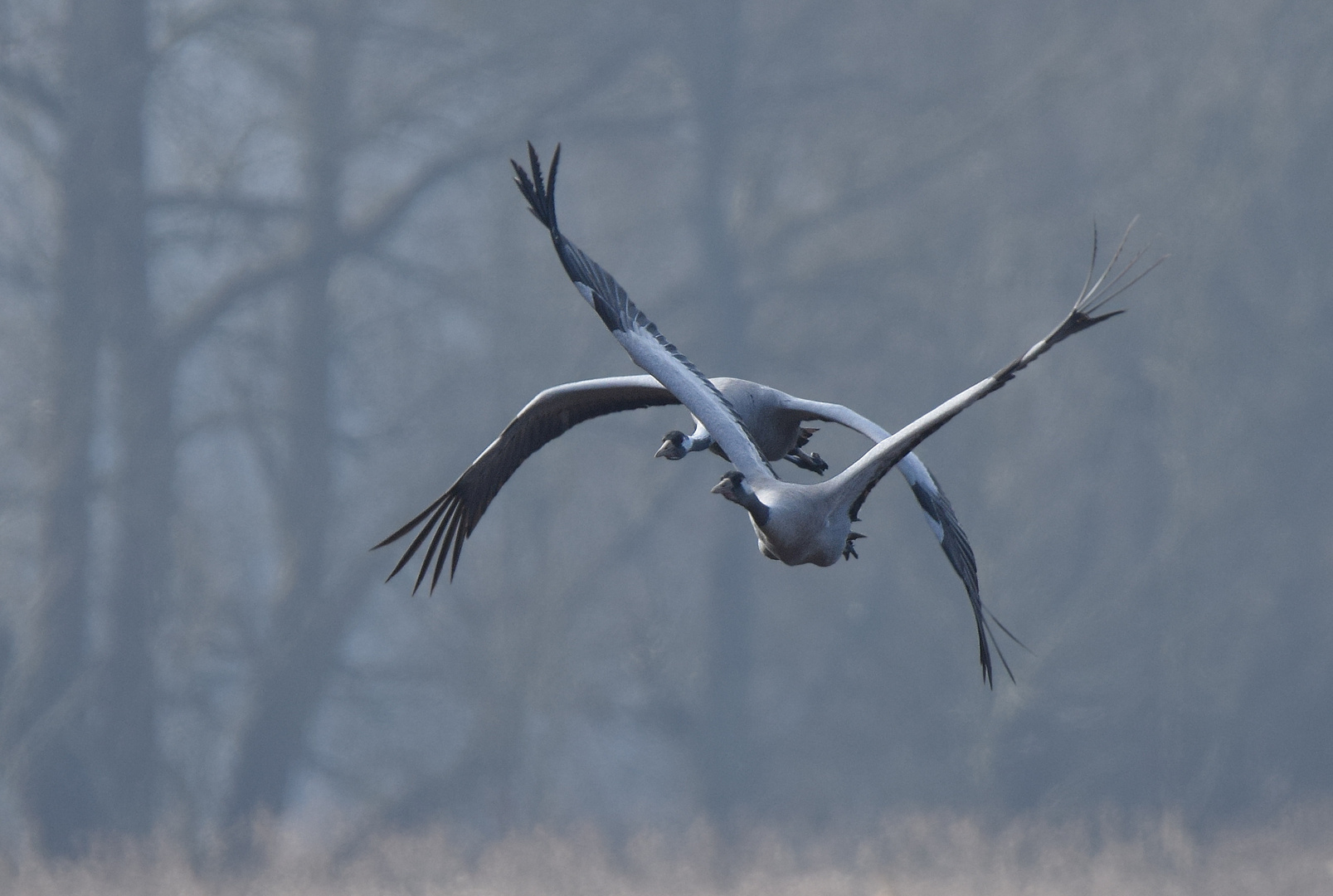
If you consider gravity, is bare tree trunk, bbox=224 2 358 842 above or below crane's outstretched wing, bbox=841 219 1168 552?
above

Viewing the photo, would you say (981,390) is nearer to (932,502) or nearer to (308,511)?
(932,502)

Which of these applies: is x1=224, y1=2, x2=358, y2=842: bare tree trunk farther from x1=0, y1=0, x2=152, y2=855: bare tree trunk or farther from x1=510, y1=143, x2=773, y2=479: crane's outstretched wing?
x1=510, y1=143, x2=773, y2=479: crane's outstretched wing

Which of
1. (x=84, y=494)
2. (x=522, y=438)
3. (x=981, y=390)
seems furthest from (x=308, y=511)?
(x=981, y=390)

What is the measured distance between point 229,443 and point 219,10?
17.4 feet

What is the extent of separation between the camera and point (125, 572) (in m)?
17.8

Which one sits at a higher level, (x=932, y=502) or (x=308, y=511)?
(x=308, y=511)

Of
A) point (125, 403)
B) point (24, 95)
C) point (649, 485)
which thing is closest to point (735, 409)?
point (649, 485)

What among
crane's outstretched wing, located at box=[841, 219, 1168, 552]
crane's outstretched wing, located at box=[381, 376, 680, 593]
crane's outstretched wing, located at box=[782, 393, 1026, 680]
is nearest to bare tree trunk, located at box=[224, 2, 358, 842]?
crane's outstretched wing, located at box=[381, 376, 680, 593]

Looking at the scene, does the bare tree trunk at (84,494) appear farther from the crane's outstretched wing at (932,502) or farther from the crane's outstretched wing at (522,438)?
the crane's outstretched wing at (932,502)

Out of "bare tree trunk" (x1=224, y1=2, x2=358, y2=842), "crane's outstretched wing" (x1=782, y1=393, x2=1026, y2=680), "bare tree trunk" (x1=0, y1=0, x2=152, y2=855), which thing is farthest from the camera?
"bare tree trunk" (x1=224, y1=2, x2=358, y2=842)

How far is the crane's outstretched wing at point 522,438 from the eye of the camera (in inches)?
177

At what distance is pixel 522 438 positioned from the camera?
4926mm

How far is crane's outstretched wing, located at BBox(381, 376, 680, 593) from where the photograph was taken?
14.8 ft

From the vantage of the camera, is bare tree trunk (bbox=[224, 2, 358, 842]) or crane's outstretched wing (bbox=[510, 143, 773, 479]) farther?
bare tree trunk (bbox=[224, 2, 358, 842])
